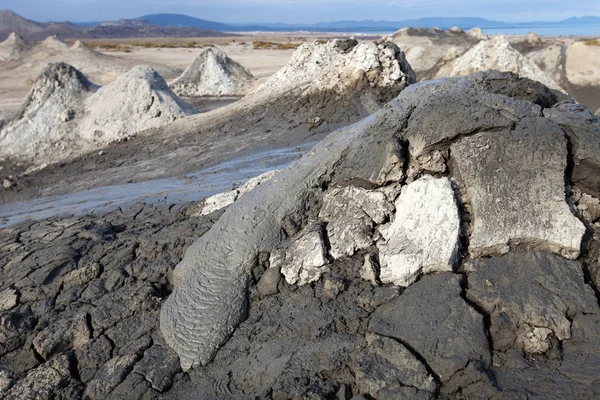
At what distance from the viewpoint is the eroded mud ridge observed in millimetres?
2299

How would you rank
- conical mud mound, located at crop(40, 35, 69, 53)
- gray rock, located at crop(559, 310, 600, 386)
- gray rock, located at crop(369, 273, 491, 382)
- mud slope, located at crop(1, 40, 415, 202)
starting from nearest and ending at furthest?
gray rock, located at crop(559, 310, 600, 386)
gray rock, located at crop(369, 273, 491, 382)
mud slope, located at crop(1, 40, 415, 202)
conical mud mound, located at crop(40, 35, 69, 53)

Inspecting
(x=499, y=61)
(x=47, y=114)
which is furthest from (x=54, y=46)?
(x=499, y=61)

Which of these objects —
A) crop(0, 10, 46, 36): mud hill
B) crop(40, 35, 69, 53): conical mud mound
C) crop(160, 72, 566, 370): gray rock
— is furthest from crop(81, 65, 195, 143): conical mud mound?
crop(0, 10, 46, 36): mud hill

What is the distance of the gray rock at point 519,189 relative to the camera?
2.58m

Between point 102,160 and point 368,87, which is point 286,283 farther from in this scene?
point 102,160

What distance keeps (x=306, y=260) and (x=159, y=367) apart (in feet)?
3.18

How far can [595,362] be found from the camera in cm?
217

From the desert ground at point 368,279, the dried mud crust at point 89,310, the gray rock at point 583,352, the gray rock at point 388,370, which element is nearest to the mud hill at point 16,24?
the dried mud crust at point 89,310

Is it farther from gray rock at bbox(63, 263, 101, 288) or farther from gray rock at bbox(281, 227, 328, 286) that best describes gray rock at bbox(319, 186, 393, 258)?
gray rock at bbox(63, 263, 101, 288)

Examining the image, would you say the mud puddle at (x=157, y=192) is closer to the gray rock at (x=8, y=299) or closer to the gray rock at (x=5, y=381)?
the gray rock at (x=8, y=299)

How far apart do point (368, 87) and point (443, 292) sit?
→ 566cm

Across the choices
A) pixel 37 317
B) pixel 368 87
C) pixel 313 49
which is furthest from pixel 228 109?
pixel 37 317

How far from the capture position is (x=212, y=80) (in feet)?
44.8

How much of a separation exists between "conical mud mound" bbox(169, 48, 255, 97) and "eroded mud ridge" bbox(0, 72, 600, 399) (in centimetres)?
1073
